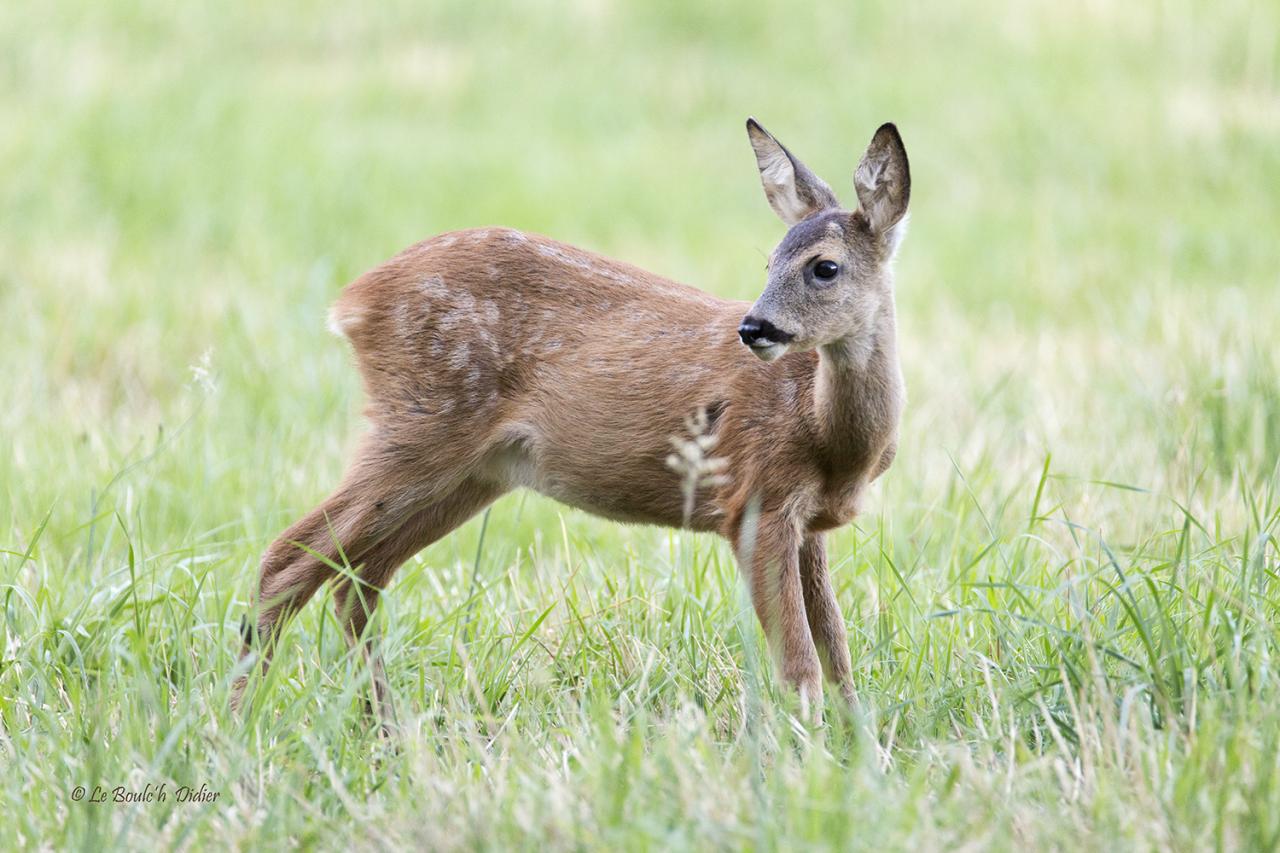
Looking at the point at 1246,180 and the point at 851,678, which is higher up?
the point at 1246,180

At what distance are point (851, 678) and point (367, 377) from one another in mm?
1488

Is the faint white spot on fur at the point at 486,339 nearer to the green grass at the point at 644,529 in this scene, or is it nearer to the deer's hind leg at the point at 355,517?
the deer's hind leg at the point at 355,517

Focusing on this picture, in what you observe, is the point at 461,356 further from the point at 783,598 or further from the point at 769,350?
the point at 783,598

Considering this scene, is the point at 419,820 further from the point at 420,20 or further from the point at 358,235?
the point at 420,20

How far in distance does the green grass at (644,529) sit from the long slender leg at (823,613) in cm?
11

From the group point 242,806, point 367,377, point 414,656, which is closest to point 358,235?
point 367,377

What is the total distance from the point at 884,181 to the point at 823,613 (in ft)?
3.41

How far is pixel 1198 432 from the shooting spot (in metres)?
5.31

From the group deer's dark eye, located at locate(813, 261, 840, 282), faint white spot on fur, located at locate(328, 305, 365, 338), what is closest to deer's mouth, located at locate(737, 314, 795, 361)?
deer's dark eye, located at locate(813, 261, 840, 282)

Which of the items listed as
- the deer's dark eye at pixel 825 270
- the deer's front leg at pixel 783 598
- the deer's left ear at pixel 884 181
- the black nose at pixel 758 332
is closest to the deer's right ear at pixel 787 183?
the deer's left ear at pixel 884 181

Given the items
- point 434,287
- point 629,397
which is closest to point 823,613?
point 629,397

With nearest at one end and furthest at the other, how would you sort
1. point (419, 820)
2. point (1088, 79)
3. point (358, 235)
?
point (419, 820) → point (358, 235) → point (1088, 79)

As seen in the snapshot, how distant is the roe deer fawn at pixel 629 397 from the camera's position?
3.73 metres

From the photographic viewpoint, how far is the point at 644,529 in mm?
5312
